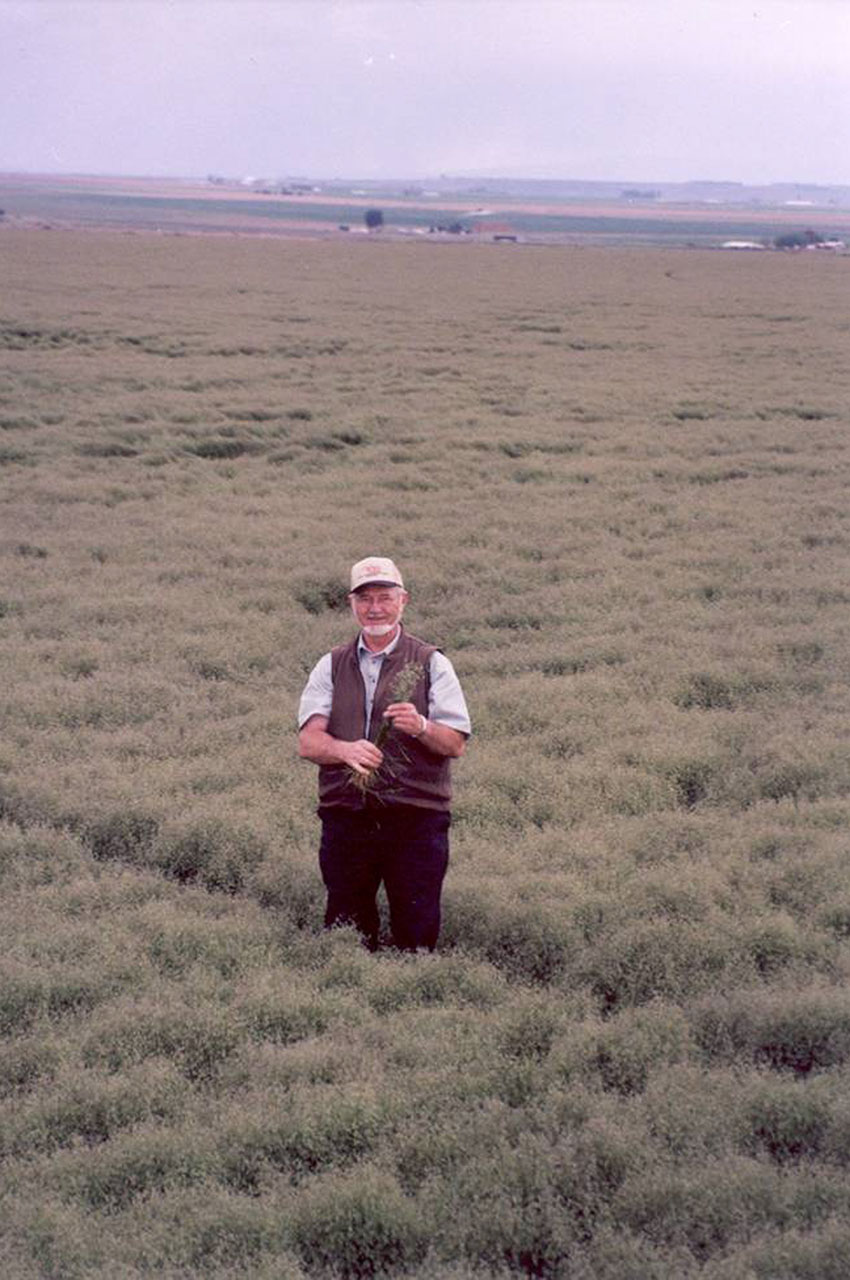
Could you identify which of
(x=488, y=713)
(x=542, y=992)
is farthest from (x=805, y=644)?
(x=542, y=992)

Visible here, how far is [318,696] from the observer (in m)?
4.82

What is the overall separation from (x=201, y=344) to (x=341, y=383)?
5.44 meters

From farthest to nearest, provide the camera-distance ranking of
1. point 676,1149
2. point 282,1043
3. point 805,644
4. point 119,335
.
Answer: point 119,335 → point 805,644 → point 282,1043 → point 676,1149

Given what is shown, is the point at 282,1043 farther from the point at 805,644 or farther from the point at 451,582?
the point at 451,582

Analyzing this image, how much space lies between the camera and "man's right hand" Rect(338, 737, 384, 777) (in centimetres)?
447

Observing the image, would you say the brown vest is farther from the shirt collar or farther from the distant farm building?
the distant farm building

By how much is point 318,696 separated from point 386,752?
0.34 meters

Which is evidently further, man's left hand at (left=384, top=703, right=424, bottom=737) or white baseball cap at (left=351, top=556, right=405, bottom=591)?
white baseball cap at (left=351, top=556, right=405, bottom=591)

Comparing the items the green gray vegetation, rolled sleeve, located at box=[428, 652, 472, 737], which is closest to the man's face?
rolled sleeve, located at box=[428, 652, 472, 737]

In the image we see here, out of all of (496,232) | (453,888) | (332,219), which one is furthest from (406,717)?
(332,219)

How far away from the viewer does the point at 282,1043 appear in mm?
4445

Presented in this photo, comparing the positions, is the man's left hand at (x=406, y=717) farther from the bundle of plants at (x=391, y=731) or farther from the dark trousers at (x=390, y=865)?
the dark trousers at (x=390, y=865)

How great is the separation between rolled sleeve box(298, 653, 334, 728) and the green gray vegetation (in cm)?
97

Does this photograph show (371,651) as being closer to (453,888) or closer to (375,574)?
(375,574)
